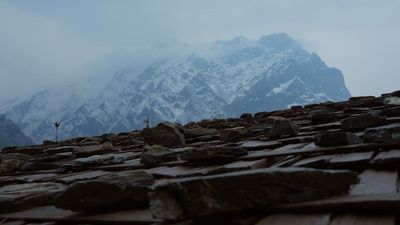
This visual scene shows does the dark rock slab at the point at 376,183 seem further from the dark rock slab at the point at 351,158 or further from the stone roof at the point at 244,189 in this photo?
the dark rock slab at the point at 351,158

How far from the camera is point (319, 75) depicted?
131875mm

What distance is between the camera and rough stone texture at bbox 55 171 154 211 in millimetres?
2080

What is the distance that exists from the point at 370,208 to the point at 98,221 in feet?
3.54

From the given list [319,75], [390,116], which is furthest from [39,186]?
[319,75]

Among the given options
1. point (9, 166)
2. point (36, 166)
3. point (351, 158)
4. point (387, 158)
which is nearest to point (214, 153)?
point (351, 158)

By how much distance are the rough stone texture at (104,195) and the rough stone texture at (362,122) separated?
6.39ft

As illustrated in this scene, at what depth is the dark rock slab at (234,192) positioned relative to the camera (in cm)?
162

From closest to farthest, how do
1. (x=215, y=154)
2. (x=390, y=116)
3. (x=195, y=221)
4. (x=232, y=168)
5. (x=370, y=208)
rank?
(x=370, y=208) → (x=195, y=221) → (x=232, y=168) → (x=215, y=154) → (x=390, y=116)

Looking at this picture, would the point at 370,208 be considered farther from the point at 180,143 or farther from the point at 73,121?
the point at 73,121

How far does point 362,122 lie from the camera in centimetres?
349

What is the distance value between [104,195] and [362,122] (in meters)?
2.17

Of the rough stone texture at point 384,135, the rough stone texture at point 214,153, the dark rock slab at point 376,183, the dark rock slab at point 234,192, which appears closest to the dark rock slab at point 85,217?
the dark rock slab at point 234,192

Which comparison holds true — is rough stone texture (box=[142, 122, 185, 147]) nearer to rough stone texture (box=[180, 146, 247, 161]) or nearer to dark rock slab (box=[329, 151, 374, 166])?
rough stone texture (box=[180, 146, 247, 161])

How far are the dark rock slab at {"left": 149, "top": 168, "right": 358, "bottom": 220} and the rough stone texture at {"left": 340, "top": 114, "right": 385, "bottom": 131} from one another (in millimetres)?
1880
